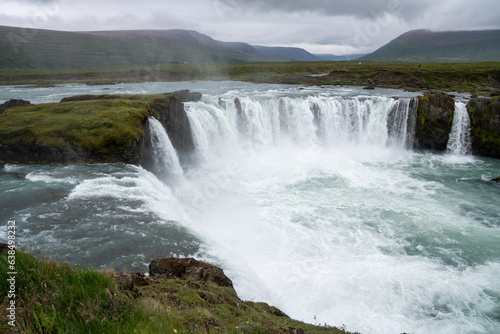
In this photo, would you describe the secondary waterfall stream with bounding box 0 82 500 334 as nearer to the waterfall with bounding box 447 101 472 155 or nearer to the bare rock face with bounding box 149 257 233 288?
the bare rock face with bounding box 149 257 233 288

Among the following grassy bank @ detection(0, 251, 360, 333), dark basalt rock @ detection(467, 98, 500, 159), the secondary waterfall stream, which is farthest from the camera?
dark basalt rock @ detection(467, 98, 500, 159)

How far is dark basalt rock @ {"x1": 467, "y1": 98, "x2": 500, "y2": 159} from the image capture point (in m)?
30.9

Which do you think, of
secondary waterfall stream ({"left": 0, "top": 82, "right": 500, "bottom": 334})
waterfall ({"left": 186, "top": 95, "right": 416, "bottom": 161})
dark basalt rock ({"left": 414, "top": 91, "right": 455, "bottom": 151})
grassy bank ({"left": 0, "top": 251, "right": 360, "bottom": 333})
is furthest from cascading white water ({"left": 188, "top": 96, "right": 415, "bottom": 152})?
grassy bank ({"left": 0, "top": 251, "right": 360, "bottom": 333})

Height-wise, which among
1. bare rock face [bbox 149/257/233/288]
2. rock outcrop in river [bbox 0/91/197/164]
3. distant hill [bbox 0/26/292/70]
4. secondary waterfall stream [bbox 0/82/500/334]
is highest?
distant hill [bbox 0/26/292/70]

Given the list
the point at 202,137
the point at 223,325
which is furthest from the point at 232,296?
the point at 202,137

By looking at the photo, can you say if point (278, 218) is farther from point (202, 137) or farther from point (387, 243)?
point (202, 137)

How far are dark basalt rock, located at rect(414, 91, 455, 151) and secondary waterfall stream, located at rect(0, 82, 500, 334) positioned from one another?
337cm

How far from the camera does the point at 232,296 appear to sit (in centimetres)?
786

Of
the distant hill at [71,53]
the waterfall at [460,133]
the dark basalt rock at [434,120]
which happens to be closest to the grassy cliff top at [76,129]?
the dark basalt rock at [434,120]

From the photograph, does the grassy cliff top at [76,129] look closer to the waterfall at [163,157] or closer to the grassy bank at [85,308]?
the waterfall at [163,157]

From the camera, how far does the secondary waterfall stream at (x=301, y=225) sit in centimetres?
1093

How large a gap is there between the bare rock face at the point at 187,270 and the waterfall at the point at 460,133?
33324mm

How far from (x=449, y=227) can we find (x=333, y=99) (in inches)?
855

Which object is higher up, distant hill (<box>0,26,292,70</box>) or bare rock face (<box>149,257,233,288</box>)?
distant hill (<box>0,26,292,70</box>)
